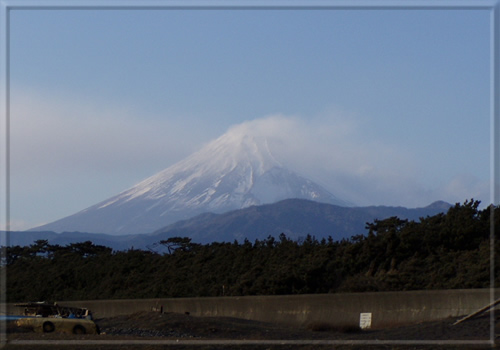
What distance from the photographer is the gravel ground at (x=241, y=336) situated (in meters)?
17.5

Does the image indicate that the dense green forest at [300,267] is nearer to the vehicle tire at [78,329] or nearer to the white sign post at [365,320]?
the white sign post at [365,320]

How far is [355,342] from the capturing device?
1778cm

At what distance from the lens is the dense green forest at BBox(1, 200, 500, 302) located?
32.3 metres

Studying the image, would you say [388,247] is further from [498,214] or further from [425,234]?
[498,214]

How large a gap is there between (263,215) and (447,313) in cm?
7410

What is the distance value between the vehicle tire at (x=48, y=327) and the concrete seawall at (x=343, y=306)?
28.2ft

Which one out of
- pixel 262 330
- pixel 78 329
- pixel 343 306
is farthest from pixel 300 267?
pixel 78 329

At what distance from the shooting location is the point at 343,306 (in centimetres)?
2698

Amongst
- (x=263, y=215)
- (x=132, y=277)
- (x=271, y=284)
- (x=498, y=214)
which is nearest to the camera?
(x=498, y=214)

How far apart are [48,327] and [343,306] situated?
391 inches

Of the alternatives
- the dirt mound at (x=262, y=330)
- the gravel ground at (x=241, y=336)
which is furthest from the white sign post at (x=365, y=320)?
the gravel ground at (x=241, y=336)

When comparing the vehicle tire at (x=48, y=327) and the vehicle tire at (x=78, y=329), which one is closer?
the vehicle tire at (x=78, y=329)

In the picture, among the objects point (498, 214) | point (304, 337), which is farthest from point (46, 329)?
point (498, 214)

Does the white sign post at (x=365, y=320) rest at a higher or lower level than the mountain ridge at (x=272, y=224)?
lower
